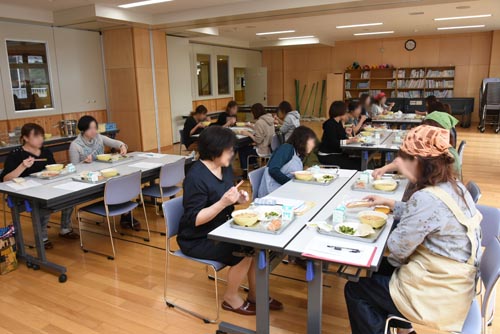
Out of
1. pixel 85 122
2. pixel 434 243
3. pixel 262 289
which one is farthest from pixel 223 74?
pixel 434 243

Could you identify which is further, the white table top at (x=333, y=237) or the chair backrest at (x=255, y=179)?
the chair backrest at (x=255, y=179)

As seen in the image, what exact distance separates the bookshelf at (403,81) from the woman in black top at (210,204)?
1210 centimetres

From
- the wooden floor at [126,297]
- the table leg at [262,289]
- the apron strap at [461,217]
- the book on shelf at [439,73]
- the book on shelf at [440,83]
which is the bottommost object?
the wooden floor at [126,297]

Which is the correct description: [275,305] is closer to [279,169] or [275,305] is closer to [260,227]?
[260,227]

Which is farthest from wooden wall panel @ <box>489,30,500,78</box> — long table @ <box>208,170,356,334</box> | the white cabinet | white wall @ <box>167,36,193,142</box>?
long table @ <box>208,170,356,334</box>

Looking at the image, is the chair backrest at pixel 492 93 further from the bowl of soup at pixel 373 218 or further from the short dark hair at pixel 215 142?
the short dark hair at pixel 215 142

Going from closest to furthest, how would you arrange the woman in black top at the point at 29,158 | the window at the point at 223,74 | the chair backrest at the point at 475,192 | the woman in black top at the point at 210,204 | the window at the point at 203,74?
the woman in black top at the point at 210,204 → the chair backrest at the point at 475,192 → the woman in black top at the point at 29,158 → the window at the point at 203,74 → the window at the point at 223,74

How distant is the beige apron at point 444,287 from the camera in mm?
1700

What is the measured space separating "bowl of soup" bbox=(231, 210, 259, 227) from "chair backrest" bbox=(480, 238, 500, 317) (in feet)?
3.79

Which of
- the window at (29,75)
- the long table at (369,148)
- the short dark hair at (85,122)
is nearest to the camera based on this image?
the short dark hair at (85,122)

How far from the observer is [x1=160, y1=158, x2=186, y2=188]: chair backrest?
397 centimetres

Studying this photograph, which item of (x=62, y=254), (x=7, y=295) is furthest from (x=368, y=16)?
(x=7, y=295)

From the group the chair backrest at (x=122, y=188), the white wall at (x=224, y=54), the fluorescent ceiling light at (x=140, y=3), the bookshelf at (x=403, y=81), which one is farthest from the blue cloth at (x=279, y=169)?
the bookshelf at (x=403, y=81)

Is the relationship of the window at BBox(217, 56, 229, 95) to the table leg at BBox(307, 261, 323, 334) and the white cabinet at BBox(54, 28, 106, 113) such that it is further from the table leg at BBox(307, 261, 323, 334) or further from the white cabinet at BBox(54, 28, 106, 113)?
the table leg at BBox(307, 261, 323, 334)
